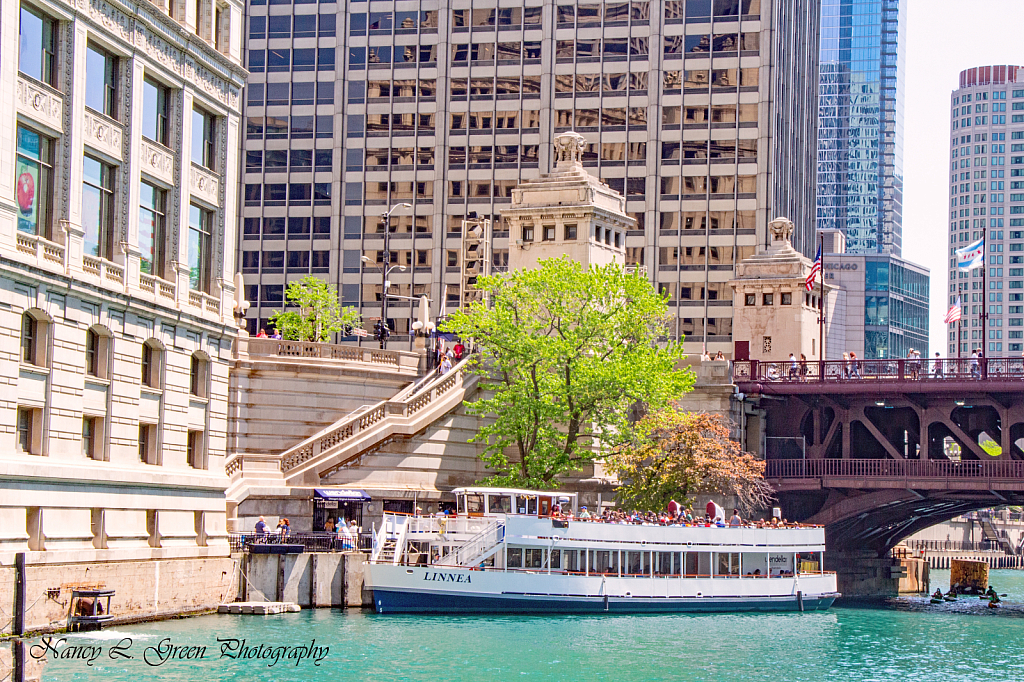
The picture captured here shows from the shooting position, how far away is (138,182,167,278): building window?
50.5 metres

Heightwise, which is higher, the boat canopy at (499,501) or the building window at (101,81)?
the building window at (101,81)

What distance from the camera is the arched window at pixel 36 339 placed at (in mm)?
43688

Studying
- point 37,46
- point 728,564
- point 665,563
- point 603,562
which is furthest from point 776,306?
point 37,46

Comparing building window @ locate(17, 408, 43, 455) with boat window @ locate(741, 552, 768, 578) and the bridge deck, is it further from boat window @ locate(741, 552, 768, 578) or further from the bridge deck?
the bridge deck

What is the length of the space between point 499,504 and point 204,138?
1884 centimetres

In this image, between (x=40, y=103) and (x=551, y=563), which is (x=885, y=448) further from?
(x=40, y=103)

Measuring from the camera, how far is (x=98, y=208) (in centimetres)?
4797

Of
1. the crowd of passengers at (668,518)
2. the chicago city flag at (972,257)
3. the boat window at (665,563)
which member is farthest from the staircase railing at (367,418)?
the chicago city flag at (972,257)

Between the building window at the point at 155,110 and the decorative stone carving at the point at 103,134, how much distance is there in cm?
195

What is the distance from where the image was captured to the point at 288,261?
131125mm

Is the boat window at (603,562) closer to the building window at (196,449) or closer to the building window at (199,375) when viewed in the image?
the building window at (196,449)

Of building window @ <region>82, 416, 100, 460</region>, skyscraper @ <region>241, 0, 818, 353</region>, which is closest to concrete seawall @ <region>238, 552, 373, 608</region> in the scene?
building window @ <region>82, 416, 100, 460</region>

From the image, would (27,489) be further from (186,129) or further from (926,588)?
(926,588)

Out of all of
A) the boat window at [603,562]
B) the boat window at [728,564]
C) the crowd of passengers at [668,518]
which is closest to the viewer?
the boat window at [603,562]
